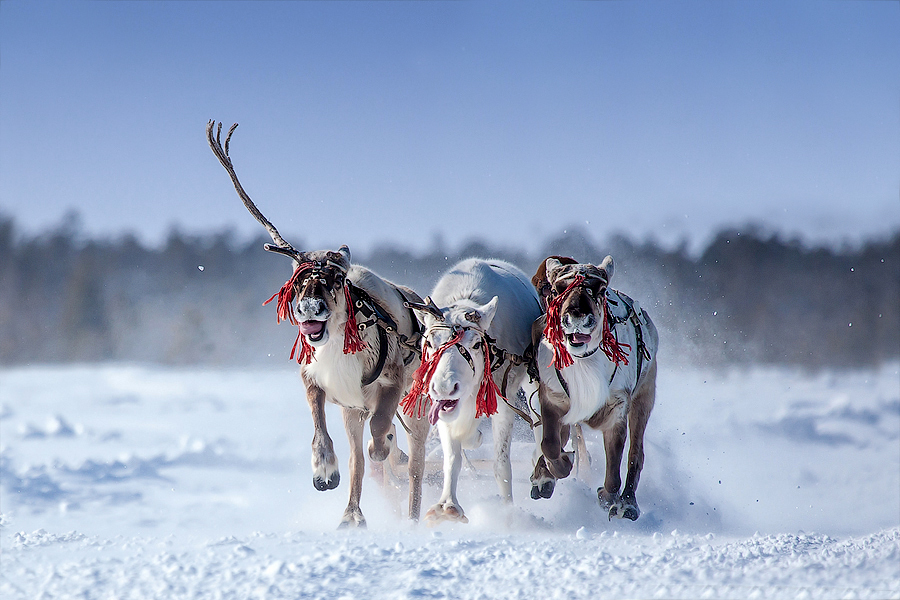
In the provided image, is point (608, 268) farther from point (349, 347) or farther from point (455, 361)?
point (349, 347)

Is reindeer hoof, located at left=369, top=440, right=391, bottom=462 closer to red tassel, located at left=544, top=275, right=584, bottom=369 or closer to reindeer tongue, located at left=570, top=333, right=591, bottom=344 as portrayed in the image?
red tassel, located at left=544, top=275, right=584, bottom=369

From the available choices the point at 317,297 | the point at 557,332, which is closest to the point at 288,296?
the point at 317,297

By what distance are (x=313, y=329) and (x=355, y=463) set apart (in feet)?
4.79

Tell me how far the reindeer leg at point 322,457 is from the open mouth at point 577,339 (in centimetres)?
191

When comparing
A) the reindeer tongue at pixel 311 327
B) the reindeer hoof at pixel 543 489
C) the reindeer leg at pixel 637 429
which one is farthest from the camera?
the reindeer leg at pixel 637 429

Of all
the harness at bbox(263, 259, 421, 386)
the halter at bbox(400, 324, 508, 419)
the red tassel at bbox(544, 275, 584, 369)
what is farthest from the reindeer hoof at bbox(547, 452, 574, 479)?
the harness at bbox(263, 259, 421, 386)

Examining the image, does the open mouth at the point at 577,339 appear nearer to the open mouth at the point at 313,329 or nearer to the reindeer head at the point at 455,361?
the reindeer head at the point at 455,361

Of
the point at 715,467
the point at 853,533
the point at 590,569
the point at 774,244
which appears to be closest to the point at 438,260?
the point at 715,467

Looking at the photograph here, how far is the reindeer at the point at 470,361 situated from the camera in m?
5.75

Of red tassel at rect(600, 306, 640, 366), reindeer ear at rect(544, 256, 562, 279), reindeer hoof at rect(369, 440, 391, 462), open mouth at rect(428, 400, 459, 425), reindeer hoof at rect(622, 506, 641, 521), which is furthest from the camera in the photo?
reindeer hoof at rect(622, 506, 641, 521)

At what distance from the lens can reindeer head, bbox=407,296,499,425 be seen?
18.6 feet

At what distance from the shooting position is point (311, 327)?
588 centimetres

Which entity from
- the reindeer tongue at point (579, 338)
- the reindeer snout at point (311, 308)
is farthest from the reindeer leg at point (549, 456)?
the reindeer snout at point (311, 308)

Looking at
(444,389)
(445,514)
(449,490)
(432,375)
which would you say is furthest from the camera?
(449,490)
